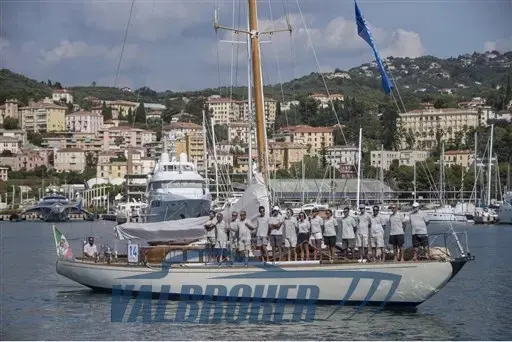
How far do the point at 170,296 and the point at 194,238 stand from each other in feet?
6.61

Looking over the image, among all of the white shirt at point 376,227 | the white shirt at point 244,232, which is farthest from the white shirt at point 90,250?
the white shirt at point 376,227

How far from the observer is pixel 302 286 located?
26.6 metres

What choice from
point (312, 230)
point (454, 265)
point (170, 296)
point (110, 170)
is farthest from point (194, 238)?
point (110, 170)

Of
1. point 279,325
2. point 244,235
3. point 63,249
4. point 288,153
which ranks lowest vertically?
point 279,325

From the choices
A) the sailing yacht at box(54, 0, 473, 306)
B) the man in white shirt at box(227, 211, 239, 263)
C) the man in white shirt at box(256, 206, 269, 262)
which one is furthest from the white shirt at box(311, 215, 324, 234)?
the man in white shirt at box(227, 211, 239, 263)

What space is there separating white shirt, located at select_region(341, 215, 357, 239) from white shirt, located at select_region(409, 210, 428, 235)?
159 cm

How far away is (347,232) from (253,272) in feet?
9.24

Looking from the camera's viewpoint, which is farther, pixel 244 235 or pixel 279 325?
pixel 244 235

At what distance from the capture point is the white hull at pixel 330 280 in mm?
25969

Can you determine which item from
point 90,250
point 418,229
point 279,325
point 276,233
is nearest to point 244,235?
point 276,233

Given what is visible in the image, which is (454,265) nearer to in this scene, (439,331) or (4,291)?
(439,331)

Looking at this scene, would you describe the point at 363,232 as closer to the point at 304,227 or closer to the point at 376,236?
the point at 376,236

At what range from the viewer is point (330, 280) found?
26.3 metres

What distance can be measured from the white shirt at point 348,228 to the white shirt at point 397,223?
3.38 ft
